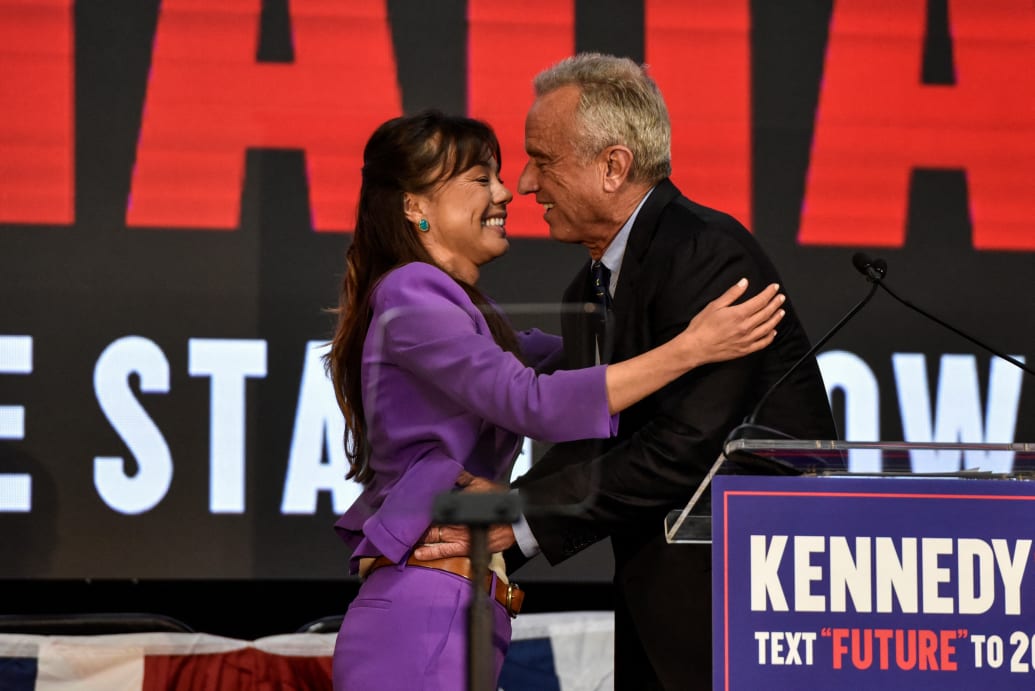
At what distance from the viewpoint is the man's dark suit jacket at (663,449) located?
2.04 m

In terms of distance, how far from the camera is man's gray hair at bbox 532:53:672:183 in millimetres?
2381

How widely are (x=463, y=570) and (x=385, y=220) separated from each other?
60 cm

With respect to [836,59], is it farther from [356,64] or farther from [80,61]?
[80,61]

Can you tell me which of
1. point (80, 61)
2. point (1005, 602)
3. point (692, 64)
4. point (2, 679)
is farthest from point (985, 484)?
point (80, 61)

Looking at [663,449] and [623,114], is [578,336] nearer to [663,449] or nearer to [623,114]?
[663,449]

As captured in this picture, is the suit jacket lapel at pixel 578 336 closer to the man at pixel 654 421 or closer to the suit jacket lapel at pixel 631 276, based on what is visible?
the man at pixel 654 421

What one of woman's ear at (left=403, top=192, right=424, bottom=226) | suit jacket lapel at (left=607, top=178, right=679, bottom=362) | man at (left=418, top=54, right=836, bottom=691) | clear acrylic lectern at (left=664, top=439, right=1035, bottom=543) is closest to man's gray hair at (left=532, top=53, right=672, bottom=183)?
man at (left=418, top=54, right=836, bottom=691)

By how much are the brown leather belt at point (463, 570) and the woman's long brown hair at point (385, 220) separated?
0.59ft

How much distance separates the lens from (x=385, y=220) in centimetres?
214

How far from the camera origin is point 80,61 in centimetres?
352

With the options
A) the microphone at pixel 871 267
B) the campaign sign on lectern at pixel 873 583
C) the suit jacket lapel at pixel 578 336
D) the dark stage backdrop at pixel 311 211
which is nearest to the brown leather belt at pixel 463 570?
the suit jacket lapel at pixel 578 336

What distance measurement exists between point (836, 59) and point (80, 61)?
6.89 ft

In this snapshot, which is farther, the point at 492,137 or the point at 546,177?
the point at 546,177

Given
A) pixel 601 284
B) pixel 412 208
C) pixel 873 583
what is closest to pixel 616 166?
pixel 601 284
